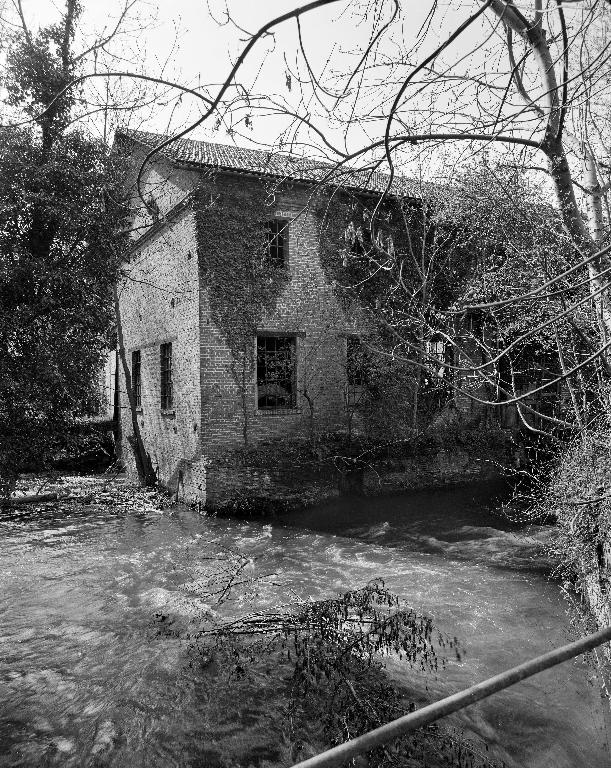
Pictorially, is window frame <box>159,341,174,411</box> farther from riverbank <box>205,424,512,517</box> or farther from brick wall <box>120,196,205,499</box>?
riverbank <box>205,424,512,517</box>

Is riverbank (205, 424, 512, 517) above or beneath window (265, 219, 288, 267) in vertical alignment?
beneath

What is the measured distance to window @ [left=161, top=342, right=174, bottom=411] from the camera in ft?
43.4

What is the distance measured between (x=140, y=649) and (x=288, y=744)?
2132 mm

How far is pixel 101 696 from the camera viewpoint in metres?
4.80

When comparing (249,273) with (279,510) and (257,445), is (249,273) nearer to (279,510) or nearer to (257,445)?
(257,445)

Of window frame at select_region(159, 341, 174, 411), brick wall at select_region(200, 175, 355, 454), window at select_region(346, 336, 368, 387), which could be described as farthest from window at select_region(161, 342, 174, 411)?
window at select_region(346, 336, 368, 387)

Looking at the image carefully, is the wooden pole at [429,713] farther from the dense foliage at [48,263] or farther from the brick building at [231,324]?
the brick building at [231,324]

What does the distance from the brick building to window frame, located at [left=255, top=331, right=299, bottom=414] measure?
0.08 feet

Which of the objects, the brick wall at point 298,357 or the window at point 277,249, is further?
the window at point 277,249

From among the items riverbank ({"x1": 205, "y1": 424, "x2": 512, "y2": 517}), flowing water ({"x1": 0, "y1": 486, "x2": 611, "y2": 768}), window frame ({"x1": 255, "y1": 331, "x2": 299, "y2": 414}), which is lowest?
flowing water ({"x1": 0, "y1": 486, "x2": 611, "y2": 768})

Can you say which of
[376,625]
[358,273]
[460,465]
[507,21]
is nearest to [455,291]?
[358,273]

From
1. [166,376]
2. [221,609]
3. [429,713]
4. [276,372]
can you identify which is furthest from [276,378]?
[429,713]

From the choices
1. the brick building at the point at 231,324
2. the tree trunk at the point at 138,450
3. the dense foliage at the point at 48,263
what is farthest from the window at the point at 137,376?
the dense foliage at the point at 48,263

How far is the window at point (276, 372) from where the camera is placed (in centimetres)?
1235
